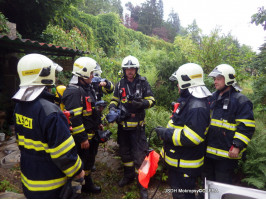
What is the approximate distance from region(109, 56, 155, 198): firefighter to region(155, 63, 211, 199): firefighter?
1184 mm

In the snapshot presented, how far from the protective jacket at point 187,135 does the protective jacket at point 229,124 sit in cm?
55

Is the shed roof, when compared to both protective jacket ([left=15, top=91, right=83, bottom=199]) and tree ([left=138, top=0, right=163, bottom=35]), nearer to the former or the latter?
protective jacket ([left=15, top=91, right=83, bottom=199])

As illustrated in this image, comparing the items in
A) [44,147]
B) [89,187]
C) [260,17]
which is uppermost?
[260,17]

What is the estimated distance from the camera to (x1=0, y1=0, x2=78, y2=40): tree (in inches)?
316

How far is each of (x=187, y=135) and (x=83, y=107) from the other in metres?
1.82

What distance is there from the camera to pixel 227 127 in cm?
294

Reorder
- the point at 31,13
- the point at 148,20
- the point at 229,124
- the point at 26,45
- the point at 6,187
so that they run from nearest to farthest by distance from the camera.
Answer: the point at 229,124
the point at 6,187
the point at 26,45
the point at 31,13
the point at 148,20

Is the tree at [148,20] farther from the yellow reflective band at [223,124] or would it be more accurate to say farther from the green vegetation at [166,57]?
the yellow reflective band at [223,124]

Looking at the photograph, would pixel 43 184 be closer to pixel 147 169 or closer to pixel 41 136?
pixel 41 136

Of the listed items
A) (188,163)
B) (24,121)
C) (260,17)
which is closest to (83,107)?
(24,121)

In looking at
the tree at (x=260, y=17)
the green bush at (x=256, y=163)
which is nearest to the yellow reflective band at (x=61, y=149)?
the green bush at (x=256, y=163)

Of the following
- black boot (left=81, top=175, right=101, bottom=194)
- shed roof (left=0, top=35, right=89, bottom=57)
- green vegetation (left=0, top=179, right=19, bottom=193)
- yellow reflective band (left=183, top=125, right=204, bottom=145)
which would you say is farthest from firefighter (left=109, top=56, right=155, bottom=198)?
shed roof (left=0, top=35, right=89, bottom=57)

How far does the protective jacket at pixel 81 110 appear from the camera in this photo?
3004 mm

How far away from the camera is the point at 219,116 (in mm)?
3029
